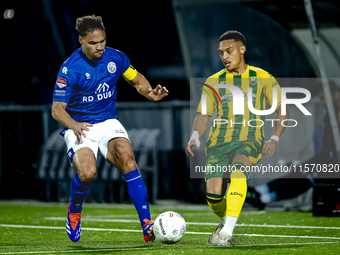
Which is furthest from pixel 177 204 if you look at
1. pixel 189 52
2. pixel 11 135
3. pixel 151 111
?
pixel 11 135

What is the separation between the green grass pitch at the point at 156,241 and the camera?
5250 millimetres

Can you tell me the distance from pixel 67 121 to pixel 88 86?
0.44 m

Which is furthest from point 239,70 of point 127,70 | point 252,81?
point 127,70

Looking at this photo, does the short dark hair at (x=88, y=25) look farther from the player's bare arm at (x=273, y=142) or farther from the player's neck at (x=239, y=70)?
the player's bare arm at (x=273, y=142)

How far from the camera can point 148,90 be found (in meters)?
6.11

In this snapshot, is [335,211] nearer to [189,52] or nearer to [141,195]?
[141,195]

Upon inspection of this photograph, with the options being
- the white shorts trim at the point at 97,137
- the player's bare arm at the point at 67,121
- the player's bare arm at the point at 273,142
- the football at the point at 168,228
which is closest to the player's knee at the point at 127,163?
the white shorts trim at the point at 97,137

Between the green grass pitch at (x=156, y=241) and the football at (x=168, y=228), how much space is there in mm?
93

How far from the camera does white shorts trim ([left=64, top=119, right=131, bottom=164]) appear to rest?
5941mm

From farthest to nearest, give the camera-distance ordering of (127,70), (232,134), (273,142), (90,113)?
1. (127,70)
2. (90,113)
3. (232,134)
4. (273,142)

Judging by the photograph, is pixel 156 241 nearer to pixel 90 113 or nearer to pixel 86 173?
pixel 86 173

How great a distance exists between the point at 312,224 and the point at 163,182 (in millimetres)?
3770

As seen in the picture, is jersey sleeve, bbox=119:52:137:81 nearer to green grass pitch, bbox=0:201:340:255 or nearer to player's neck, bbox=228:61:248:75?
player's neck, bbox=228:61:248:75

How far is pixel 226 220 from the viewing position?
5.34 m
